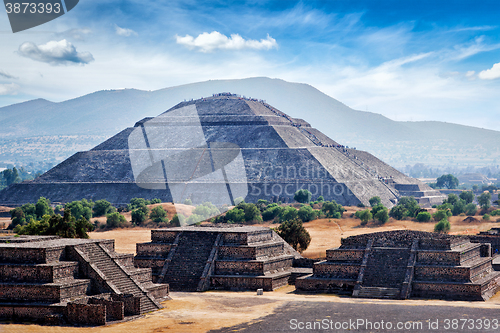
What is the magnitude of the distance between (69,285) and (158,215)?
5227cm

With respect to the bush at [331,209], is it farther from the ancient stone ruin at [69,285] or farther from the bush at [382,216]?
the ancient stone ruin at [69,285]

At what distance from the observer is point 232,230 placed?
43.2 metres

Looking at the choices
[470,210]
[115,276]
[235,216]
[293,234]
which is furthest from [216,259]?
[470,210]

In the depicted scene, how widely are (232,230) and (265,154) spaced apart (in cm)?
8361

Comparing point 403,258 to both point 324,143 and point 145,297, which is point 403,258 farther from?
point 324,143

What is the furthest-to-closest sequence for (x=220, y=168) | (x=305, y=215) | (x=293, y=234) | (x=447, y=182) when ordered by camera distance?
(x=447, y=182)
(x=220, y=168)
(x=305, y=215)
(x=293, y=234)

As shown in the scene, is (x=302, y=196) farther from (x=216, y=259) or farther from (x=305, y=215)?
(x=216, y=259)

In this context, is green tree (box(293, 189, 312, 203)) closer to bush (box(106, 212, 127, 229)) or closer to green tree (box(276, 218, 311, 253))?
bush (box(106, 212, 127, 229))

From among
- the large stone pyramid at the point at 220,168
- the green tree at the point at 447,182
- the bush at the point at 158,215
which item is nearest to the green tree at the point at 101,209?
the bush at the point at 158,215

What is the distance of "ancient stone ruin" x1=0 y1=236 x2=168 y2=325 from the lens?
1167 inches

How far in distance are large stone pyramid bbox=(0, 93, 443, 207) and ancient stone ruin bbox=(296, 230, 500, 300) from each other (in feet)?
225

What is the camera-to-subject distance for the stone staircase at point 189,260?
133 ft

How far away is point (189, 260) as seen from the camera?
42000 mm

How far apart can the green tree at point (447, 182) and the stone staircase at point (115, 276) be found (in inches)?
6622
